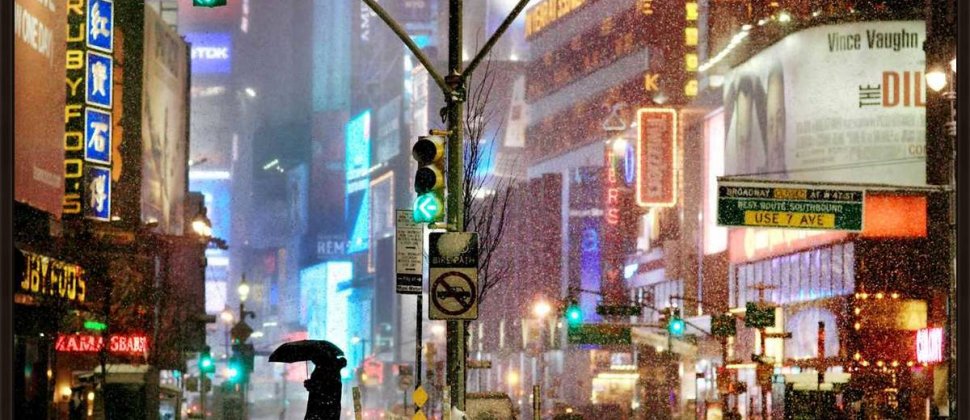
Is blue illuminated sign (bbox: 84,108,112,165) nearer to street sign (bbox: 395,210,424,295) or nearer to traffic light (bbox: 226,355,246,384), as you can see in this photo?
traffic light (bbox: 226,355,246,384)

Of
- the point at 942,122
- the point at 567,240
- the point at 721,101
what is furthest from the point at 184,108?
the point at 567,240

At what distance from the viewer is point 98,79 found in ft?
138

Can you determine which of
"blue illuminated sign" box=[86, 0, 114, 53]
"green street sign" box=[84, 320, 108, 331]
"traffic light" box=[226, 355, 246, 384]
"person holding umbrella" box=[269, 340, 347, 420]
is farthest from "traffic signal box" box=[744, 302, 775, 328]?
"person holding umbrella" box=[269, 340, 347, 420]

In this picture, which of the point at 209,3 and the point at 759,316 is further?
the point at 759,316

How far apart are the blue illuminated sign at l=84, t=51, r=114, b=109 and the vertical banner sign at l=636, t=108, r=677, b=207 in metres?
44.6

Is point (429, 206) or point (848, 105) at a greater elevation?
point (848, 105)

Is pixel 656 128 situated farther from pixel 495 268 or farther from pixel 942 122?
pixel 495 268

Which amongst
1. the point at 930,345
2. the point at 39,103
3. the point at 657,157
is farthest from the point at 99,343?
the point at 657,157

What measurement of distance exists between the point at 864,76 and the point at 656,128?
17.7 meters

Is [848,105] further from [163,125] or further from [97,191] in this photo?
[97,191]

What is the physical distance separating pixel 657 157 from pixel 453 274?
65.6 m

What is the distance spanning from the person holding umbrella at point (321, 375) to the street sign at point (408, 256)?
96.4 inches

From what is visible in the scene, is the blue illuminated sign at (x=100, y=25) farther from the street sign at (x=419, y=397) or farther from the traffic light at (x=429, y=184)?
the traffic light at (x=429, y=184)

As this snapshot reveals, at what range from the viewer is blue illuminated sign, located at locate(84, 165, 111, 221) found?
4291 centimetres
